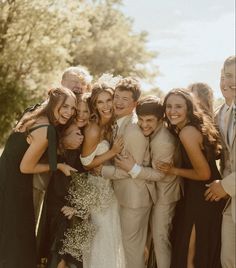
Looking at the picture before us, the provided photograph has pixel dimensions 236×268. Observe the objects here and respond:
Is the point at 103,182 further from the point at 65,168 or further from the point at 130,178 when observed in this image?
the point at 65,168

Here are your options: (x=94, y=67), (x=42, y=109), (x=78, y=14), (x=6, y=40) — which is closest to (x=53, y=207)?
(x=42, y=109)

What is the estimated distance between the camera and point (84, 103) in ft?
19.8

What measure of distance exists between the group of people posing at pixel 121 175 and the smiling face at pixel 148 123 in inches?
0.5

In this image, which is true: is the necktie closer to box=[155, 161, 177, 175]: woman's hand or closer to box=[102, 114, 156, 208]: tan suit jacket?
box=[102, 114, 156, 208]: tan suit jacket

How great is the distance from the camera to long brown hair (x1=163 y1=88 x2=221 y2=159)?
220 inches

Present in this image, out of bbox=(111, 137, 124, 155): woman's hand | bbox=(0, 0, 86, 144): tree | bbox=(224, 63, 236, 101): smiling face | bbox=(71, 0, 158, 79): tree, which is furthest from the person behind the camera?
bbox=(71, 0, 158, 79): tree

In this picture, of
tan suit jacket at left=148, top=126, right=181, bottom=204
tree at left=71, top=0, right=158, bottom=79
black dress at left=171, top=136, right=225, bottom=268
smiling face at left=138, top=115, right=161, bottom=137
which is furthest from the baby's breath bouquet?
tree at left=71, top=0, right=158, bottom=79

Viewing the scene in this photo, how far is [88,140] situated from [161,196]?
1189 mm

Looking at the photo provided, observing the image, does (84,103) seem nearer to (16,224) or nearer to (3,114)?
(16,224)

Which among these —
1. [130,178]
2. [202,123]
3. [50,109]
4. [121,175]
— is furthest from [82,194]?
[202,123]

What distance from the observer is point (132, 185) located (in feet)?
19.6

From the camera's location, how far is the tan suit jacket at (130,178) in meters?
5.86

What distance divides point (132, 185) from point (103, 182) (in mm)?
374

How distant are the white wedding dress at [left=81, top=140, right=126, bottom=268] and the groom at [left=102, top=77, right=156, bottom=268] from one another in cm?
11
